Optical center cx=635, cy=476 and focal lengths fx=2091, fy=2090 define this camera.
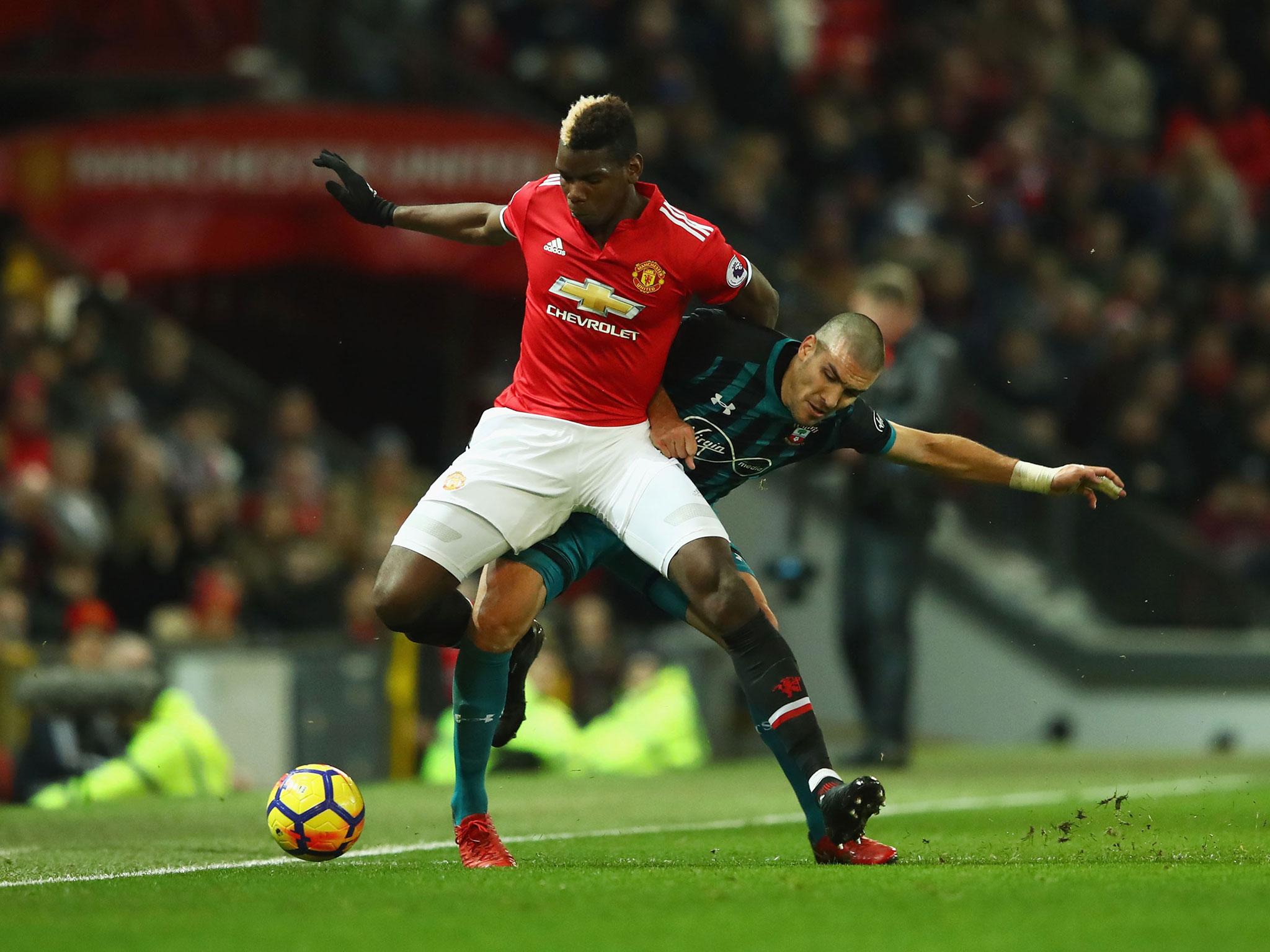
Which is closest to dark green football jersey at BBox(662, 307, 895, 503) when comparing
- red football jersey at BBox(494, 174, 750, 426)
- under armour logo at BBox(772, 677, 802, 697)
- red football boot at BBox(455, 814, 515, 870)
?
red football jersey at BBox(494, 174, 750, 426)

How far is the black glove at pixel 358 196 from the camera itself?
22.8 ft

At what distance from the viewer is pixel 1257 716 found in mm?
14258

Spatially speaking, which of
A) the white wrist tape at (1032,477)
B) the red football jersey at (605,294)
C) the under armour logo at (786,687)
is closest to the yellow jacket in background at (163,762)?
the red football jersey at (605,294)

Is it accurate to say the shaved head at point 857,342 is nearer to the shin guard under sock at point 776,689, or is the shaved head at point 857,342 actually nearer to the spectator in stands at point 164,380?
the shin guard under sock at point 776,689

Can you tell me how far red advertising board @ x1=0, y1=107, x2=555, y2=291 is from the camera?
15.2 metres

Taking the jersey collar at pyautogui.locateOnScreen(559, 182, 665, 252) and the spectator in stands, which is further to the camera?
the spectator in stands

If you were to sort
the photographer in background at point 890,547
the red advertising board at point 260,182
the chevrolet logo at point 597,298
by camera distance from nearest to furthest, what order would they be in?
the chevrolet logo at point 597,298 < the photographer in background at point 890,547 < the red advertising board at point 260,182

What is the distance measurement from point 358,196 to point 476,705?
5.69 ft

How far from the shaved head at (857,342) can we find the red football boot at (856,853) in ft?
4.68

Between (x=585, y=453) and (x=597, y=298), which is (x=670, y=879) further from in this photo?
(x=597, y=298)

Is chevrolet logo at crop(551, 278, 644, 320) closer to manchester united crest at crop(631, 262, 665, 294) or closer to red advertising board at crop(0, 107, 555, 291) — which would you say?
manchester united crest at crop(631, 262, 665, 294)

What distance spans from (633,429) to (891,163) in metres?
11.4

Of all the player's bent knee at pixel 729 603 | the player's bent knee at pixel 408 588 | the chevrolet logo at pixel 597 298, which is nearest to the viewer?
the player's bent knee at pixel 729 603

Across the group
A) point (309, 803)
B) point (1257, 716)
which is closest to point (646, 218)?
point (309, 803)
